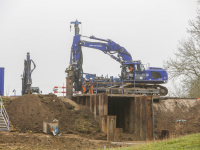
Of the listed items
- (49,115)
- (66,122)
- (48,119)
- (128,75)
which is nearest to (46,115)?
(49,115)

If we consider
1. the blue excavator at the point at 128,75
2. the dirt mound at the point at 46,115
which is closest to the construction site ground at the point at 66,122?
the dirt mound at the point at 46,115

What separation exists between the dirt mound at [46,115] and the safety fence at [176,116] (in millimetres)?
5195

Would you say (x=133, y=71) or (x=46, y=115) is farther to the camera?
(x=133, y=71)

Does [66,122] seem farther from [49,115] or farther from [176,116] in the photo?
[176,116]

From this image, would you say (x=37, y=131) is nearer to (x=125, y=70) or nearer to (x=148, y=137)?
(x=148, y=137)

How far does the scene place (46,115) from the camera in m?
27.4

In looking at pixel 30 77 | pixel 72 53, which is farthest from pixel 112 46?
pixel 30 77

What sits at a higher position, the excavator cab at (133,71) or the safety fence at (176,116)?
the excavator cab at (133,71)

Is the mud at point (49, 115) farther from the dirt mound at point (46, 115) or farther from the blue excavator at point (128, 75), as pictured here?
the blue excavator at point (128, 75)

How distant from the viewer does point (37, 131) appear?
25188 millimetres

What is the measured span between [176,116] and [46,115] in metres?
10.8

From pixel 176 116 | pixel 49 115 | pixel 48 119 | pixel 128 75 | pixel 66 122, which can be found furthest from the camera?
pixel 128 75

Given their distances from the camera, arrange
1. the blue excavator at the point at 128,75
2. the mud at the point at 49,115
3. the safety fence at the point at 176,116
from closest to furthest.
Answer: the mud at the point at 49,115
the safety fence at the point at 176,116
the blue excavator at the point at 128,75

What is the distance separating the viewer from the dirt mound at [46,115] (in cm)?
2605
